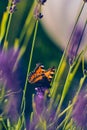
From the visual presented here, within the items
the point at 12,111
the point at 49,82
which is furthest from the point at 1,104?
the point at 49,82

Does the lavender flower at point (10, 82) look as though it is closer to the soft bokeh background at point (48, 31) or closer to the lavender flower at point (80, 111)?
the soft bokeh background at point (48, 31)

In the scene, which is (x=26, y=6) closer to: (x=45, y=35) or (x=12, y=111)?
(x=45, y=35)

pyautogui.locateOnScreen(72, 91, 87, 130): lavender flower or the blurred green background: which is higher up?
the blurred green background

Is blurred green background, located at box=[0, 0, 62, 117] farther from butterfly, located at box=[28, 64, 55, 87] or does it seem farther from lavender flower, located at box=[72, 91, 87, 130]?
lavender flower, located at box=[72, 91, 87, 130]

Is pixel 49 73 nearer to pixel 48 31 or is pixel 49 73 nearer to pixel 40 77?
pixel 40 77

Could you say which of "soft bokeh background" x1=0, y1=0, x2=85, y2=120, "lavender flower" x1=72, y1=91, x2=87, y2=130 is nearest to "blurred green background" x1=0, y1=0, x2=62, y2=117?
"soft bokeh background" x1=0, y1=0, x2=85, y2=120

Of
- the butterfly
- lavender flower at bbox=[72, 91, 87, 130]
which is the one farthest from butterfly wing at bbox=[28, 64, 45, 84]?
lavender flower at bbox=[72, 91, 87, 130]

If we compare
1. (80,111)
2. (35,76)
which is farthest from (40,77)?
(80,111)
